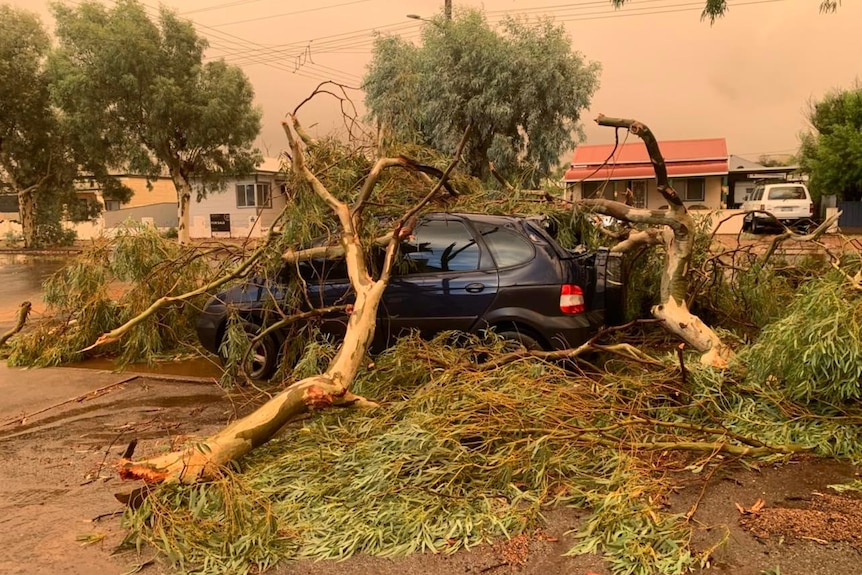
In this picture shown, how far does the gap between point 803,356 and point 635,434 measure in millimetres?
1182

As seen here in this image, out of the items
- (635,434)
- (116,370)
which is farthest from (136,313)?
(635,434)

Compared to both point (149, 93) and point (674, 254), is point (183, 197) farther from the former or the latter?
point (674, 254)

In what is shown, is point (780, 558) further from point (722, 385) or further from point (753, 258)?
point (753, 258)

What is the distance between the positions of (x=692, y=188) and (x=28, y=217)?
32941 millimetres

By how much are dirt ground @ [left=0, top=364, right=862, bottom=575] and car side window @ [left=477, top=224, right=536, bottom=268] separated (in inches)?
96.3

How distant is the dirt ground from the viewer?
3.04 m

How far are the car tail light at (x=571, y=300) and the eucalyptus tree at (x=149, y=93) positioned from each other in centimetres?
2431

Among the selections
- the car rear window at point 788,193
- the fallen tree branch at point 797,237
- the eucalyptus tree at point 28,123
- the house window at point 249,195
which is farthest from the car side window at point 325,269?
the house window at point 249,195

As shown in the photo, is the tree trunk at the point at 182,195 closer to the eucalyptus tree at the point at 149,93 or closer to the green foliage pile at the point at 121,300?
the eucalyptus tree at the point at 149,93

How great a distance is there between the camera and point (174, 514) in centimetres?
333

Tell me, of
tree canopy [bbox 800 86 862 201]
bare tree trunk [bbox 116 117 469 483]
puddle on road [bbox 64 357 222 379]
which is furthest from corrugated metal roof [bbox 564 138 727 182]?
bare tree trunk [bbox 116 117 469 483]

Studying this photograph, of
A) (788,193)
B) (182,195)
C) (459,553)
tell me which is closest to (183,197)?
(182,195)

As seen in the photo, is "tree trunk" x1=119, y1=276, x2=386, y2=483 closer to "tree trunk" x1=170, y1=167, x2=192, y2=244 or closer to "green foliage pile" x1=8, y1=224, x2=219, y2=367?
"green foliage pile" x1=8, y1=224, x2=219, y2=367

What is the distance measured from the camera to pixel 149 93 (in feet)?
85.6
